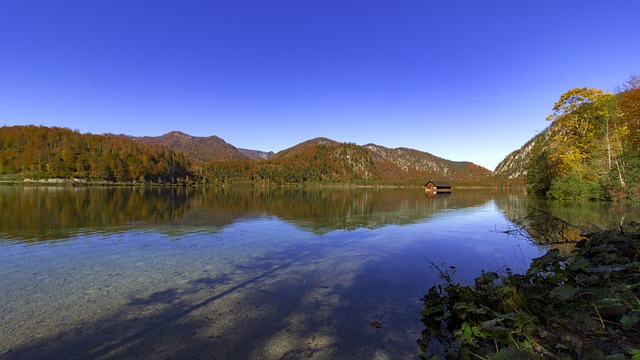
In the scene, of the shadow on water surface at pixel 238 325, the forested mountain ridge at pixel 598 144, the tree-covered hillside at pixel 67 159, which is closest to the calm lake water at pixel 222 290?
the shadow on water surface at pixel 238 325

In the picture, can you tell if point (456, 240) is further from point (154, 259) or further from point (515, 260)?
point (154, 259)

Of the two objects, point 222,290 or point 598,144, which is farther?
point 598,144

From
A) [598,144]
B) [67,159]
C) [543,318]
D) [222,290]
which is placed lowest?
[222,290]

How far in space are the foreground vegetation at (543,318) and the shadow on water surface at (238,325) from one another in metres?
0.79

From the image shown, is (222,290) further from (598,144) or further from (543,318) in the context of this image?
(598,144)

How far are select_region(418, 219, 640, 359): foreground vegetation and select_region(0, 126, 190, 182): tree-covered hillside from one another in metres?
195

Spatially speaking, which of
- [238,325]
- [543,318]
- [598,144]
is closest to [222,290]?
[238,325]

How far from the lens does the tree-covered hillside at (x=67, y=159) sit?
525 feet

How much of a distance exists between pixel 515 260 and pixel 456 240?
16.0ft

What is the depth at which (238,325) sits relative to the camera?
7.05m

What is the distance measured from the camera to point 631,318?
464 cm

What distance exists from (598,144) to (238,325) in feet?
162

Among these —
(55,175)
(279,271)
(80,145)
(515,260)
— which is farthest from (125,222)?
(80,145)

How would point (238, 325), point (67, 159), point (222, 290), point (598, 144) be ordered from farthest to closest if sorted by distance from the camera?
point (67, 159), point (598, 144), point (222, 290), point (238, 325)
